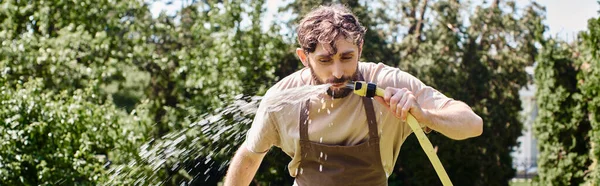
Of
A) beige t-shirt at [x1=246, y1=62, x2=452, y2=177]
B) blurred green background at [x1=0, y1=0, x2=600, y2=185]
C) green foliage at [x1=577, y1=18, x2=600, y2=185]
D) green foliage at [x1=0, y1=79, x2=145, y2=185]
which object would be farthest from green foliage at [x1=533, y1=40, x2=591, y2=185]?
beige t-shirt at [x1=246, y1=62, x2=452, y2=177]

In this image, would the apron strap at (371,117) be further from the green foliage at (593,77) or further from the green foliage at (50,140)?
the green foliage at (593,77)

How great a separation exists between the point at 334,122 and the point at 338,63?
32cm

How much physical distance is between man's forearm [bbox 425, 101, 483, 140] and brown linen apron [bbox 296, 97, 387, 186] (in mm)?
390

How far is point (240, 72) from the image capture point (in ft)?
33.2

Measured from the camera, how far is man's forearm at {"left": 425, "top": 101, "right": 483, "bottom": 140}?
2633 millimetres

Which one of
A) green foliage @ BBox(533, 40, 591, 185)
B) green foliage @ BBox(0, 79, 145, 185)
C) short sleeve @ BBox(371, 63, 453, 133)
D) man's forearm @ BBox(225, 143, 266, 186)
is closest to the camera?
short sleeve @ BBox(371, 63, 453, 133)

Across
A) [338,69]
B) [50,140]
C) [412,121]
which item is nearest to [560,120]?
[50,140]

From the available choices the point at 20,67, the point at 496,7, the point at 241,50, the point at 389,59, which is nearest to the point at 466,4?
the point at 496,7

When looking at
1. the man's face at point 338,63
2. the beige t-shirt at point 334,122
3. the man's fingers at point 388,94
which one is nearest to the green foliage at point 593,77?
the beige t-shirt at point 334,122

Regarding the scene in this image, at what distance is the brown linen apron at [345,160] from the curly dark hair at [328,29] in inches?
10.3

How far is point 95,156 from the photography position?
6.87m

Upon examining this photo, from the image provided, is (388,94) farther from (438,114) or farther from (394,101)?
(438,114)

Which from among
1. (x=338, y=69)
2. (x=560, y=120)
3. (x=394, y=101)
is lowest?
(x=560, y=120)

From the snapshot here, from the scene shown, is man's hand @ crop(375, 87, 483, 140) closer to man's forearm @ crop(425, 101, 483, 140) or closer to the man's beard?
man's forearm @ crop(425, 101, 483, 140)
